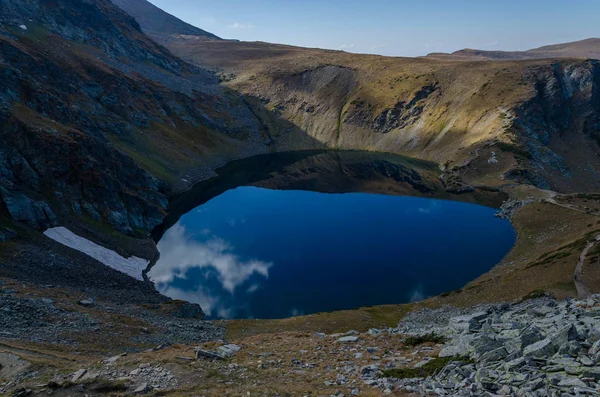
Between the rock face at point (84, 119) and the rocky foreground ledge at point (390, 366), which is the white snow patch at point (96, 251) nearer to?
the rock face at point (84, 119)

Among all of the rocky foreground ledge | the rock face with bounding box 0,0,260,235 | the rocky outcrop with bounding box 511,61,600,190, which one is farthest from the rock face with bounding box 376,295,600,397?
the rocky outcrop with bounding box 511,61,600,190

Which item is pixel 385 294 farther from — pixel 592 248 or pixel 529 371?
pixel 529 371

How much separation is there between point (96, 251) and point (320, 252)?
41.1 m

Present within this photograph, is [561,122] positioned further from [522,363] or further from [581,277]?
[522,363]

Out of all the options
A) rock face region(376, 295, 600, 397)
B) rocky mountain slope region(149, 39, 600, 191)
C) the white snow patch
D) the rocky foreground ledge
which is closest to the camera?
rock face region(376, 295, 600, 397)

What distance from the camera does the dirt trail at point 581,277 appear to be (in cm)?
4367

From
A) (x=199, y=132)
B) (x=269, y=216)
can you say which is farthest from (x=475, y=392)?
(x=199, y=132)

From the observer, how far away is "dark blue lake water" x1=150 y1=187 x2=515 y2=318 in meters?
63.2

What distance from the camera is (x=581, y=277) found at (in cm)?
4772

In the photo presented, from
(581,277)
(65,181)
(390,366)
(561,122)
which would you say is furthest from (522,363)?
(561,122)

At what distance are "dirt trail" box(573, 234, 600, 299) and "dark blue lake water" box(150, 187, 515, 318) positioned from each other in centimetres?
1780

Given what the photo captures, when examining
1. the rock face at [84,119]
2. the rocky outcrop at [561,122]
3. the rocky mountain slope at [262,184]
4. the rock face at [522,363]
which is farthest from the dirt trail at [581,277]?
the rock face at [84,119]

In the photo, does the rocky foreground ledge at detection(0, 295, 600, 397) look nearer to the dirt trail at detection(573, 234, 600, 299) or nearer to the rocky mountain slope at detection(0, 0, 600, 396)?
the rocky mountain slope at detection(0, 0, 600, 396)

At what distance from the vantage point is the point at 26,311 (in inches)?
1479
